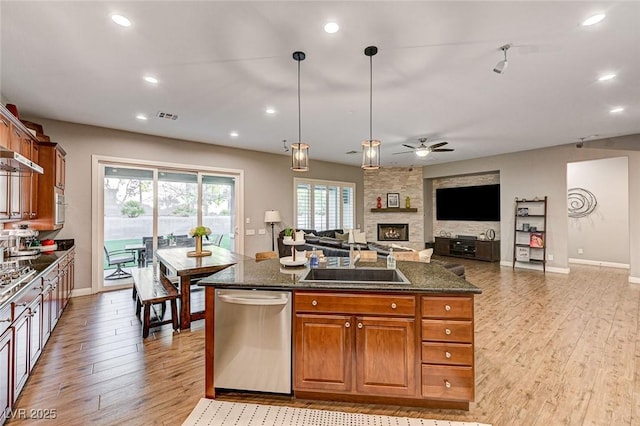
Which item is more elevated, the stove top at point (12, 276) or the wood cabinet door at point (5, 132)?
the wood cabinet door at point (5, 132)

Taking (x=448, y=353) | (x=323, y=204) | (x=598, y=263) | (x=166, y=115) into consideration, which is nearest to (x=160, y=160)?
(x=166, y=115)

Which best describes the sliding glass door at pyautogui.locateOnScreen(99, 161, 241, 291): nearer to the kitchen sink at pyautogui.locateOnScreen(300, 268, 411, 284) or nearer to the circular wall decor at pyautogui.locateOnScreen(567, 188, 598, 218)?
the kitchen sink at pyautogui.locateOnScreen(300, 268, 411, 284)

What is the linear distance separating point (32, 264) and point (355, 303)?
334 cm

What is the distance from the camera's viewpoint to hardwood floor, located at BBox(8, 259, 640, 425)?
201 cm

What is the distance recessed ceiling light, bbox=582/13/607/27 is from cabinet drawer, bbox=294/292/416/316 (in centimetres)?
254

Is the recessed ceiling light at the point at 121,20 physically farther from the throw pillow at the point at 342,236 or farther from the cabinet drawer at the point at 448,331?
the throw pillow at the point at 342,236

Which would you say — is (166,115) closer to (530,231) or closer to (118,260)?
(118,260)

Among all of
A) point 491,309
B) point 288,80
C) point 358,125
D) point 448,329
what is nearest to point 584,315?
point 491,309

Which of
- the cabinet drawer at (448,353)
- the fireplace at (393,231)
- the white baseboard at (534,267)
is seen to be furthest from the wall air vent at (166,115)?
the white baseboard at (534,267)

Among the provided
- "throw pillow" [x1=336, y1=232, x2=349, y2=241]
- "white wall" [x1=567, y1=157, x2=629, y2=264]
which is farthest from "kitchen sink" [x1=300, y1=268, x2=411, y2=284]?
"white wall" [x1=567, y1=157, x2=629, y2=264]

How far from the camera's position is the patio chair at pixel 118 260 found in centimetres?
510

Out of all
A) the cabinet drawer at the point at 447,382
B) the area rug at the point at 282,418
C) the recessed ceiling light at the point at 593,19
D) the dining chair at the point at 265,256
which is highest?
the recessed ceiling light at the point at 593,19

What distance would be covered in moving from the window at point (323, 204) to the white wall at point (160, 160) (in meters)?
0.26

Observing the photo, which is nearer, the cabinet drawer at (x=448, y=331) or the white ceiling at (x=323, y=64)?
the cabinet drawer at (x=448, y=331)
